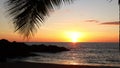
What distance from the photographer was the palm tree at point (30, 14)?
7.59 ft

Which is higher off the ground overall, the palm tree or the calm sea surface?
the calm sea surface

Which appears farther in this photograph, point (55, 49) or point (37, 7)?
point (55, 49)

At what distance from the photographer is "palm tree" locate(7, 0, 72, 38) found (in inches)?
91.0

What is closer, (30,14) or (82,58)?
(30,14)

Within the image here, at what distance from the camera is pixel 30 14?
243 centimetres

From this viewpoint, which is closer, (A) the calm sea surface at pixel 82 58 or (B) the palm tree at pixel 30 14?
(B) the palm tree at pixel 30 14

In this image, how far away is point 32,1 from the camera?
2.43 metres

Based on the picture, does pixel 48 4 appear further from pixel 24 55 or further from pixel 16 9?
pixel 24 55

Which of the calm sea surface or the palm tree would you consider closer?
the palm tree

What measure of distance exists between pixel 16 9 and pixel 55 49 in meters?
62.0

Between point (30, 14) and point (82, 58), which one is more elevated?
point (82, 58)

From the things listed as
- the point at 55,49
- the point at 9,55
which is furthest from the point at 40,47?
the point at 9,55

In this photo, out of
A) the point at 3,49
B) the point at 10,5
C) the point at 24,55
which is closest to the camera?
the point at 10,5

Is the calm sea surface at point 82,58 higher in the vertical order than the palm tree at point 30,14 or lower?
higher
